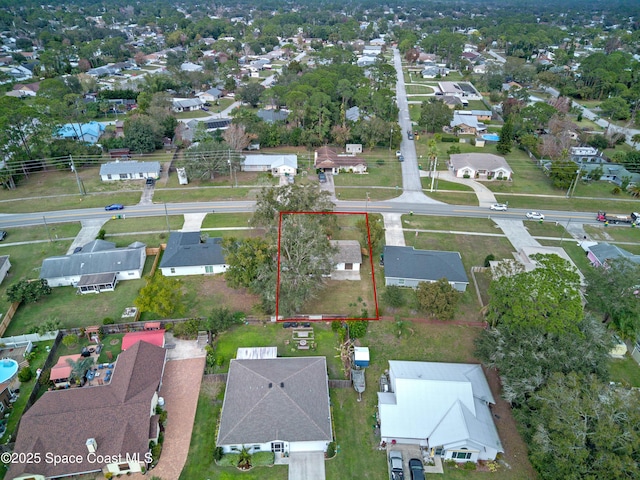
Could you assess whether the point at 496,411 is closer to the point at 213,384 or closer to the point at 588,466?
the point at 588,466

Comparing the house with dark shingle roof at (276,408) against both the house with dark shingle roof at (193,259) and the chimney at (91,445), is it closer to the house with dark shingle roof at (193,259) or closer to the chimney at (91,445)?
the chimney at (91,445)

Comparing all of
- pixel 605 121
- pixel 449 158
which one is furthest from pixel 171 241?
pixel 605 121

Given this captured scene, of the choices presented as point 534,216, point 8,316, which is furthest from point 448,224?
point 8,316

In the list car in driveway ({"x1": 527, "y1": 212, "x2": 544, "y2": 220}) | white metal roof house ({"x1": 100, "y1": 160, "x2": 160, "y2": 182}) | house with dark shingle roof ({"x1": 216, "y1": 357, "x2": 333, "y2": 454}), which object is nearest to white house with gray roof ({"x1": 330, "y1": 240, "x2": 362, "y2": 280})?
house with dark shingle roof ({"x1": 216, "y1": 357, "x2": 333, "y2": 454})

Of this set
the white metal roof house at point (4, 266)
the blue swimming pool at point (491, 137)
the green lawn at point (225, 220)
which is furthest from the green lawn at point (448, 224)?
the white metal roof house at point (4, 266)

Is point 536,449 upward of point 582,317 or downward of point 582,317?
downward

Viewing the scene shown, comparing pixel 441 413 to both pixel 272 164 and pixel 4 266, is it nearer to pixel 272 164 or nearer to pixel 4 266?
pixel 4 266
